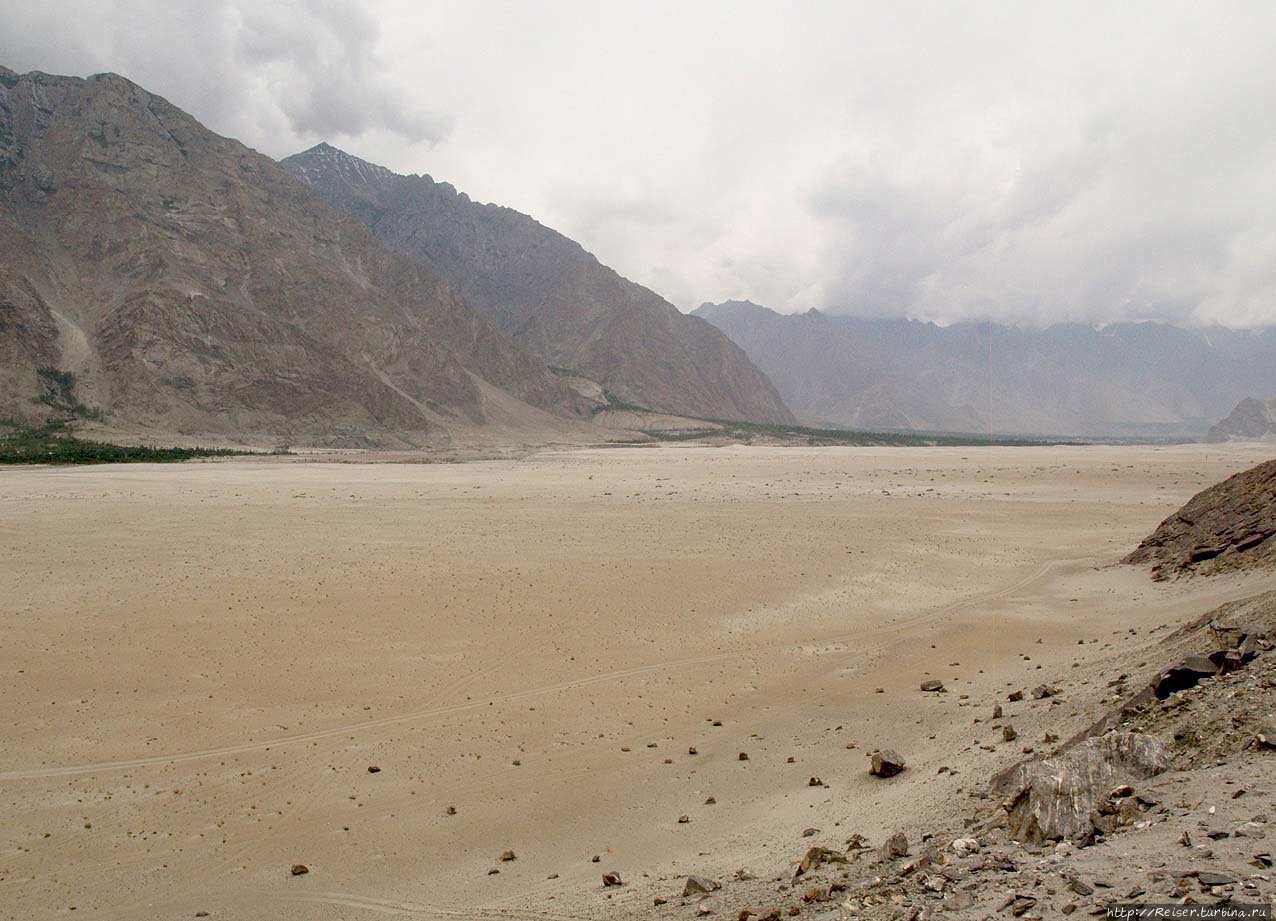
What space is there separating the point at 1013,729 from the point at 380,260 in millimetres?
127203

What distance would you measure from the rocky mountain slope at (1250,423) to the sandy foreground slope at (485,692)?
170440 mm

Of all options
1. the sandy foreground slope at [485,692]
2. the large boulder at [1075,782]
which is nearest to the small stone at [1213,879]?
the large boulder at [1075,782]

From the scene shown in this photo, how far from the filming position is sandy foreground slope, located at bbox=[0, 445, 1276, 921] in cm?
588

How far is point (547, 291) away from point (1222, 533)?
179106 mm

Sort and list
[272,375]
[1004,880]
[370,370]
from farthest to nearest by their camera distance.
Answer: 1. [370,370]
2. [272,375]
3. [1004,880]

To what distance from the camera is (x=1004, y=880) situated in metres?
3.83

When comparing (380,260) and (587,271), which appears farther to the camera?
(587,271)

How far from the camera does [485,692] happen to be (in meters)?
9.32

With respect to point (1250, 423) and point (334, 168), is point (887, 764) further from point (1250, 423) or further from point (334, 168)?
point (334, 168)

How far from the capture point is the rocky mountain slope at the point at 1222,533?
491 inches

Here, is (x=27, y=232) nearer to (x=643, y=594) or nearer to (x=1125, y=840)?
(x=643, y=594)

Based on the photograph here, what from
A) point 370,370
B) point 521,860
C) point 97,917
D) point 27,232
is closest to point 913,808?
point 521,860

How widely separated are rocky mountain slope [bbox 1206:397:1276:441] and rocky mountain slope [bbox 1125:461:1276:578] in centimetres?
17080

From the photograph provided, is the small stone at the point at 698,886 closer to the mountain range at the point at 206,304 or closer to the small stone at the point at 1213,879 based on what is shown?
the small stone at the point at 1213,879
